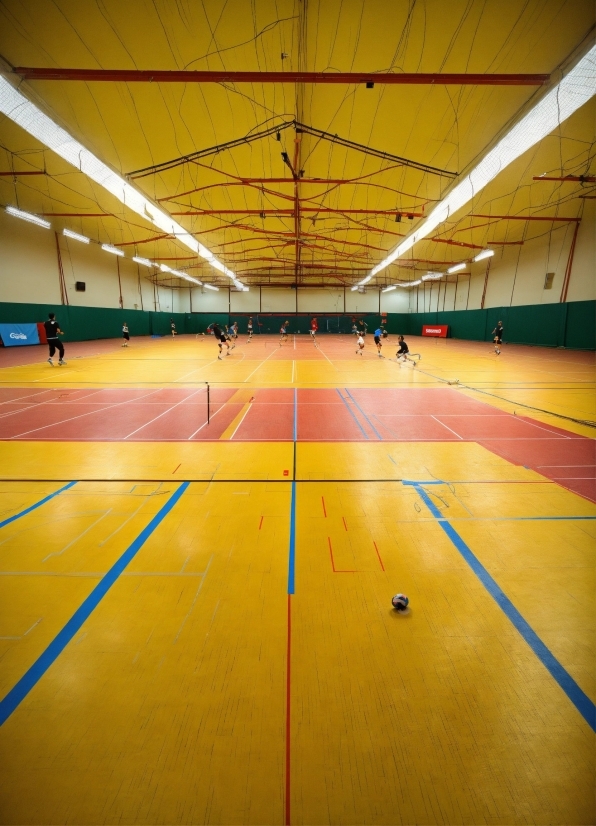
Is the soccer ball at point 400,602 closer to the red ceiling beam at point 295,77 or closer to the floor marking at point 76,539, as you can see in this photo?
the floor marking at point 76,539

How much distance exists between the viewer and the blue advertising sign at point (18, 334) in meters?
21.4

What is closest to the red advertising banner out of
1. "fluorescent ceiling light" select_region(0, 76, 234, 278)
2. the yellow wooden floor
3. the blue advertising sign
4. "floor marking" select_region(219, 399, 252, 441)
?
"fluorescent ceiling light" select_region(0, 76, 234, 278)

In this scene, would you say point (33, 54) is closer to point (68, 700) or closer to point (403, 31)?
point (403, 31)

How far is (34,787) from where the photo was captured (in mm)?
1746

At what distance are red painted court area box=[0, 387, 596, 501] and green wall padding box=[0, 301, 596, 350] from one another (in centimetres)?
1571

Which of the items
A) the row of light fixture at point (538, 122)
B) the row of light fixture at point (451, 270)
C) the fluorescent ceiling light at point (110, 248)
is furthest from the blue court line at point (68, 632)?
the row of light fixture at point (451, 270)

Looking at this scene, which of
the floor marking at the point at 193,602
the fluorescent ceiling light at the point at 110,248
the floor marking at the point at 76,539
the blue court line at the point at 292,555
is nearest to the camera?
the floor marking at the point at 193,602

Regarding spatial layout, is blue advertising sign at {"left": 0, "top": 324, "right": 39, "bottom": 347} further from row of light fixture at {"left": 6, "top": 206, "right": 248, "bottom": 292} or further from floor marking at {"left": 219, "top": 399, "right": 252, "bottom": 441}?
floor marking at {"left": 219, "top": 399, "right": 252, "bottom": 441}

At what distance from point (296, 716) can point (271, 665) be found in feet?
1.13

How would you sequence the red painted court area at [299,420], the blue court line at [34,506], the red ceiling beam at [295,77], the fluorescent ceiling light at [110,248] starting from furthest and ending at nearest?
the fluorescent ceiling light at [110,248] → the red ceiling beam at [295,77] → the red painted court area at [299,420] → the blue court line at [34,506]

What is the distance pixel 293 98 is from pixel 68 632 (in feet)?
41.5

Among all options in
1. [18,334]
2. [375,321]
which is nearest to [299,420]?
[18,334]

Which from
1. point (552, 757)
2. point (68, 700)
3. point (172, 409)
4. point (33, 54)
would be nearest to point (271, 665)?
point (68, 700)

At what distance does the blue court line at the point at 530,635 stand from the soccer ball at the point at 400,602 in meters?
0.70
